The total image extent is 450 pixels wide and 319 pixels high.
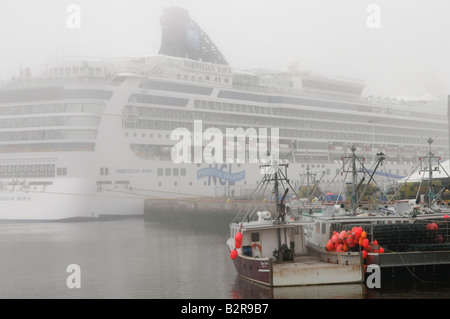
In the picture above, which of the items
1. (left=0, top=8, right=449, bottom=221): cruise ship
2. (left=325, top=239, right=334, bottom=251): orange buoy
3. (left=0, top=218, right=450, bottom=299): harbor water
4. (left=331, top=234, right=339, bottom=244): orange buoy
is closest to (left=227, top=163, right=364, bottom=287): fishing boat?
(left=325, top=239, right=334, bottom=251): orange buoy

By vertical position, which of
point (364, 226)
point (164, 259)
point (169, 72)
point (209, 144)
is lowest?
point (164, 259)

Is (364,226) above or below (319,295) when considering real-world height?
above

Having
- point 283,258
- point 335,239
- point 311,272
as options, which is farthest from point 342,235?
point 283,258

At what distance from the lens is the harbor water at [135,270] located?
23422 mm

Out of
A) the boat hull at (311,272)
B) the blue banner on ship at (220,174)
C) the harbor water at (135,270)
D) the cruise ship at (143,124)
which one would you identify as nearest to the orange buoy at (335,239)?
the boat hull at (311,272)

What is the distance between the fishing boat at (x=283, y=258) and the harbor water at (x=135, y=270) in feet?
1.29

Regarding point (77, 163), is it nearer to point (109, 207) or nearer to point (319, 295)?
point (109, 207)

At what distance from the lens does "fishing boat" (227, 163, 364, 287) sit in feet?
76.7

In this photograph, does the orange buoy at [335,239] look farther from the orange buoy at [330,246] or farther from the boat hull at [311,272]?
the boat hull at [311,272]

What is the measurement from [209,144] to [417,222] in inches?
1481

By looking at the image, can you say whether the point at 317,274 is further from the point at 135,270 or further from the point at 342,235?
the point at 135,270

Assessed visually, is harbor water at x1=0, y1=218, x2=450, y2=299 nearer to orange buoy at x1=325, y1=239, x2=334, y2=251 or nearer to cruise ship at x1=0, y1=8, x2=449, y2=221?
orange buoy at x1=325, y1=239, x2=334, y2=251

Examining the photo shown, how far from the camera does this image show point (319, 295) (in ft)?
74.0
